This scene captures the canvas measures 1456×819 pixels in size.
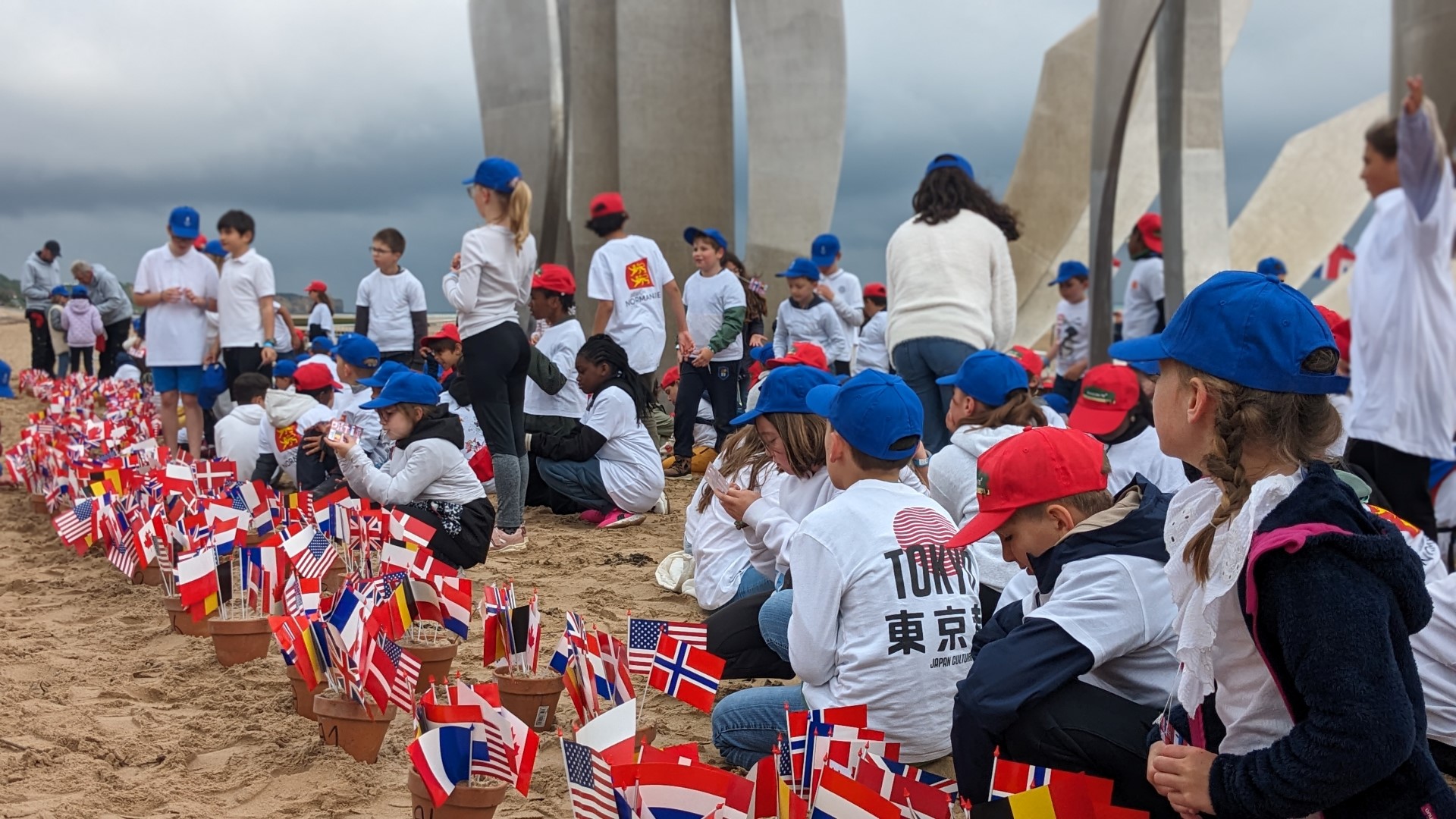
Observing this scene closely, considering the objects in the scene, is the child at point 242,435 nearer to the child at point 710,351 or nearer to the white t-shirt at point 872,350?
the child at point 710,351

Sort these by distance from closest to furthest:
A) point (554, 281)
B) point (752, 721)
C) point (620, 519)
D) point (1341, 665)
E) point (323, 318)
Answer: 1. point (1341, 665)
2. point (752, 721)
3. point (620, 519)
4. point (554, 281)
5. point (323, 318)

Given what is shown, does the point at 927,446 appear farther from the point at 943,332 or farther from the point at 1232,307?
the point at 1232,307

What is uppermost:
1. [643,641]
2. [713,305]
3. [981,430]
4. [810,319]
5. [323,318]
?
[323,318]

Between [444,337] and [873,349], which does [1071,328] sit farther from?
[444,337]

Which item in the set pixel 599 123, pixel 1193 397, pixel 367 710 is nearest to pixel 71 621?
pixel 367 710

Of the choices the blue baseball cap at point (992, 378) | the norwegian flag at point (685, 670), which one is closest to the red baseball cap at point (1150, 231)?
the blue baseball cap at point (992, 378)

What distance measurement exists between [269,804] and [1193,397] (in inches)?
92.0

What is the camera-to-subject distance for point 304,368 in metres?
7.14

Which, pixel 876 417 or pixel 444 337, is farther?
pixel 444 337

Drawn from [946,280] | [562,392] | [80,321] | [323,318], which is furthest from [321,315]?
[946,280]

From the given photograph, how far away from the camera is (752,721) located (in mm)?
3146

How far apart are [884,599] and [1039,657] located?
44 cm

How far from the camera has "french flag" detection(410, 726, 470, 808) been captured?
2.43m

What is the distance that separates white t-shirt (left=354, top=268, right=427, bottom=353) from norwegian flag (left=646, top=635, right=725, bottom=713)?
6938 mm
